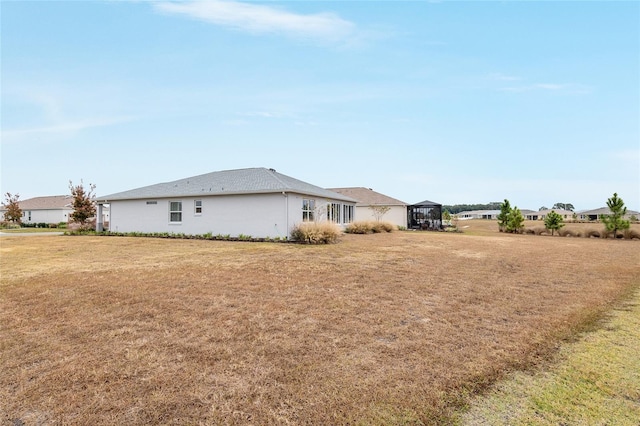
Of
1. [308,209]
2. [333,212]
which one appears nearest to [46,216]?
[333,212]

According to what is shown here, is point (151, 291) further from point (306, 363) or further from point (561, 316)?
point (561, 316)

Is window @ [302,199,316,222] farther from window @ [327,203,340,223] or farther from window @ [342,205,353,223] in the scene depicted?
window @ [342,205,353,223]

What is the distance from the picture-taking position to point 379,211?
32531 millimetres

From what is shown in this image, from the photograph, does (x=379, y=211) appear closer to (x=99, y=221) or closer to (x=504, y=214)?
(x=504, y=214)

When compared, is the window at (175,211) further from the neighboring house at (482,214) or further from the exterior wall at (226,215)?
the neighboring house at (482,214)

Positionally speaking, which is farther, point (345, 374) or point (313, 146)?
→ point (313, 146)

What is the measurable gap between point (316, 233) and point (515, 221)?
23753 mm

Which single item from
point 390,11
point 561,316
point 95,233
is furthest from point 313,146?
point 561,316

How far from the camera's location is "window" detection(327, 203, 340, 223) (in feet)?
73.4

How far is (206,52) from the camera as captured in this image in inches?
590

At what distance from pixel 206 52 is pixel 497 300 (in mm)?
15406

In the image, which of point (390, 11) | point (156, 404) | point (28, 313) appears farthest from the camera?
point (390, 11)

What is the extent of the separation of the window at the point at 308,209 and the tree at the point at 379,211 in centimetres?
1327

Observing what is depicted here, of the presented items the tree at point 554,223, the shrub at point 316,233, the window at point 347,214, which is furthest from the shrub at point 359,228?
the tree at point 554,223
